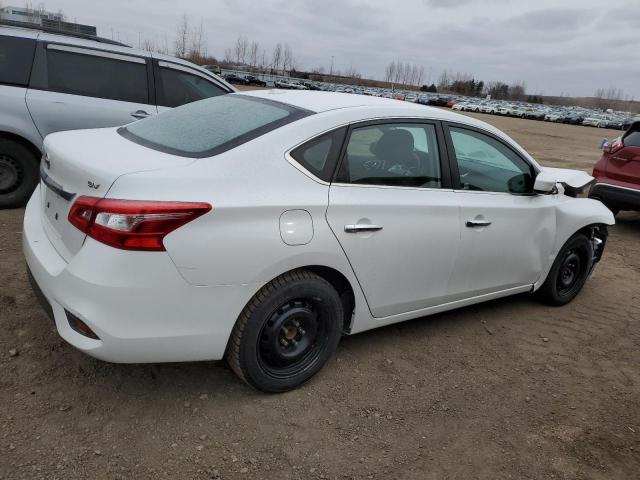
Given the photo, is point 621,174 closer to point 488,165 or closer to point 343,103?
point 488,165

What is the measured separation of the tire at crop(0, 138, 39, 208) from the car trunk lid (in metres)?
2.72

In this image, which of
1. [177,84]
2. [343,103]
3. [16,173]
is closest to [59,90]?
[16,173]

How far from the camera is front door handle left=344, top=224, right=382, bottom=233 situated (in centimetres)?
284

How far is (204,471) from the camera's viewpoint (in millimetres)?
2365

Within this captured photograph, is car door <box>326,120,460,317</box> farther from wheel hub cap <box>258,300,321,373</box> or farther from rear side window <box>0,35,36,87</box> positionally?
rear side window <box>0,35,36,87</box>

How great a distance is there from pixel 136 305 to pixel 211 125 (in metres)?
1.18

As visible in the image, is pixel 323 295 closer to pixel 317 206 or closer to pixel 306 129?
pixel 317 206

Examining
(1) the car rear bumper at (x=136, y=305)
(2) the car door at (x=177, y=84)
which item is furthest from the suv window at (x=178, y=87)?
(1) the car rear bumper at (x=136, y=305)

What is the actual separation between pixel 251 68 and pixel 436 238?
12039cm

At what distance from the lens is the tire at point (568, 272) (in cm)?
445

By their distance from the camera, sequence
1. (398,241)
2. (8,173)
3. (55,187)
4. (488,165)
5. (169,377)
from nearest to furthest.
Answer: (55,187), (169,377), (398,241), (488,165), (8,173)

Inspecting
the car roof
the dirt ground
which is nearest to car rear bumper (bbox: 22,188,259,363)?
the dirt ground

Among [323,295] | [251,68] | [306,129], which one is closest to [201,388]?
[323,295]

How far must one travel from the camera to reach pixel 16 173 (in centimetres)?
538
